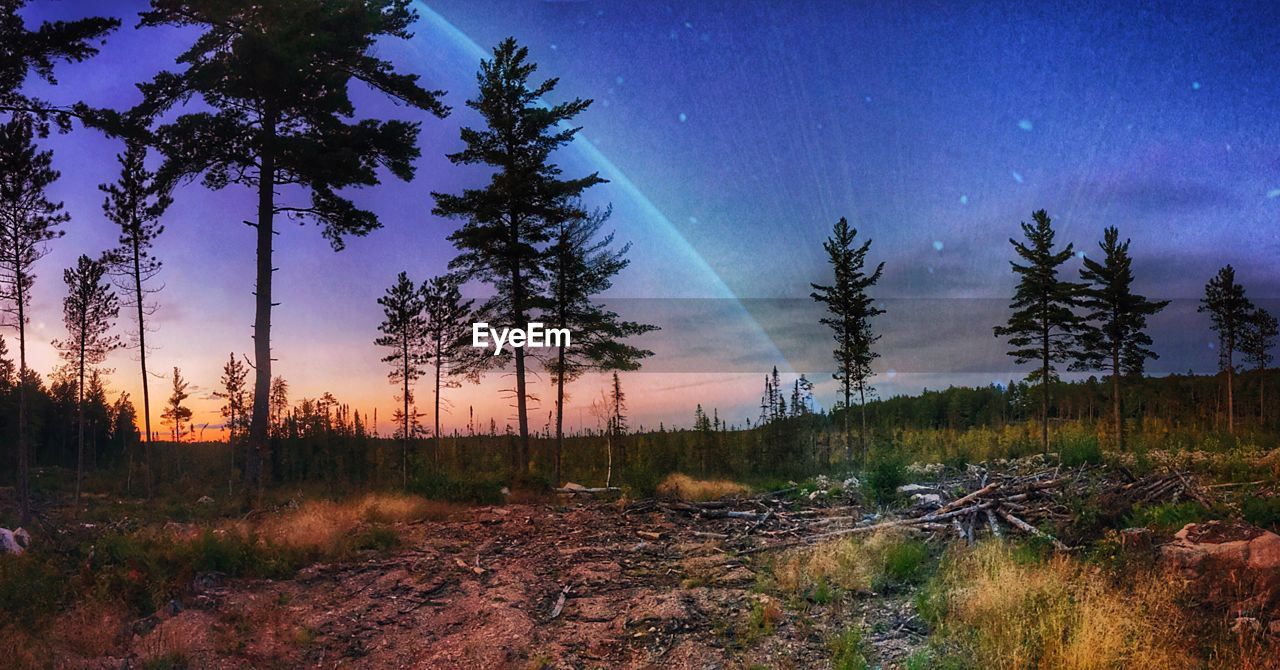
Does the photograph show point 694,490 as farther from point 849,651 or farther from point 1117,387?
point 1117,387

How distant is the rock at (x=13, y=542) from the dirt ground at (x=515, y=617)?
16.4ft

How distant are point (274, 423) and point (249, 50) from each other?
42217 mm

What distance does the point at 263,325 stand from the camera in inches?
776

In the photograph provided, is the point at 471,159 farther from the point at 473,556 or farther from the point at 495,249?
the point at 473,556

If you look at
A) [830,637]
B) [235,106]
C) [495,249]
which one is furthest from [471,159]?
[830,637]

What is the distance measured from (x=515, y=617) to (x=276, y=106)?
56.9ft

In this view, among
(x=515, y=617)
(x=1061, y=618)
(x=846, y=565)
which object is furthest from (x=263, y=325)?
(x=1061, y=618)

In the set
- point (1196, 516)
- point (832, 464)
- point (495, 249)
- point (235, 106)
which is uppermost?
point (235, 106)

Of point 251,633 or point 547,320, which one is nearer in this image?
point 251,633

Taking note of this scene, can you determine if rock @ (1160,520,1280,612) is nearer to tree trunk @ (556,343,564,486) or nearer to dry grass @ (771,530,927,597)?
dry grass @ (771,530,927,597)

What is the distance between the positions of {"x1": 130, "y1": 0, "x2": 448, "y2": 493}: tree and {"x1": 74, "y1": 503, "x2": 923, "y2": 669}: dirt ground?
9674 mm

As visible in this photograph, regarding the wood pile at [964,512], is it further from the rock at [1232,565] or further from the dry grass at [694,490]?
the dry grass at [694,490]

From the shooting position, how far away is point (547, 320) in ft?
89.5

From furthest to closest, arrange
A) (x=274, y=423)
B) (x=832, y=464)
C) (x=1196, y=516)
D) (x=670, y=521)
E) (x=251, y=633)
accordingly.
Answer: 1. (x=274, y=423)
2. (x=832, y=464)
3. (x=670, y=521)
4. (x=1196, y=516)
5. (x=251, y=633)
